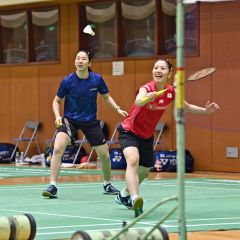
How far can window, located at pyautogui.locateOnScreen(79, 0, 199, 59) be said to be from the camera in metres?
21.5

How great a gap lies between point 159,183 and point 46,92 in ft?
27.4

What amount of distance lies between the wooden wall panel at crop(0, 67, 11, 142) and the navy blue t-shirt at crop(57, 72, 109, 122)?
1186 cm

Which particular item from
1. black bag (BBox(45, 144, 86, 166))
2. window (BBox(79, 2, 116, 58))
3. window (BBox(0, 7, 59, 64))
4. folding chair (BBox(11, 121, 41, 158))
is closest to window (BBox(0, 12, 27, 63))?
window (BBox(0, 7, 59, 64))

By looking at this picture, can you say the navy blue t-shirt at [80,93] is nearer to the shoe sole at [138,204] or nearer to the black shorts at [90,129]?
the black shorts at [90,129]

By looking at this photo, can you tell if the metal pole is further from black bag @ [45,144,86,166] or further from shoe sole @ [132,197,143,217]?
black bag @ [45,144,86,166]

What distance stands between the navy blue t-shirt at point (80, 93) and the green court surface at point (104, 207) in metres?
1.32

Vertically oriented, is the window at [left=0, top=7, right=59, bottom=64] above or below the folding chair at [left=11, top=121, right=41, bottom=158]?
above

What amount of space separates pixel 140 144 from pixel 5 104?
14774 mm

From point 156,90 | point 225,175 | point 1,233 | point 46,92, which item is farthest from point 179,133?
point 46,92

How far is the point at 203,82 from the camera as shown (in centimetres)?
2036

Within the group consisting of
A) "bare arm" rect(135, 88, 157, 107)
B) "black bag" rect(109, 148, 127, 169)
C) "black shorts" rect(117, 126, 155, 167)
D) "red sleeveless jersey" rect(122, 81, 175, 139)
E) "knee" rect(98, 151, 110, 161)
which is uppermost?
"bare arm" rect(135, 88, 157, 107)

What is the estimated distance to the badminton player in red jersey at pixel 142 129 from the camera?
34.4ft

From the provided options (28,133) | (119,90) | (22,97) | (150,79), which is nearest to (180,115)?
(150,79)

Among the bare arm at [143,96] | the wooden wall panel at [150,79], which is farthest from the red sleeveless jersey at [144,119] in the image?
the wooden wall panel at [150,79]
